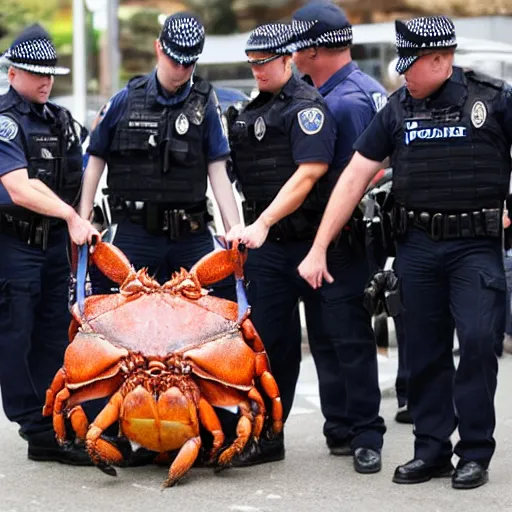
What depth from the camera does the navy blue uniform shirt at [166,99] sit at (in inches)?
247

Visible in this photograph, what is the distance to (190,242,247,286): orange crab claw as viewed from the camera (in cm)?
595

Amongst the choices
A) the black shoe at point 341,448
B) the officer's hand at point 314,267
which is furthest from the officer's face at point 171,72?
the black shoe at point 341,448

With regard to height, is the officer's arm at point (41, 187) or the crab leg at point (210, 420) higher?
the officer's arm at point (41, 187)

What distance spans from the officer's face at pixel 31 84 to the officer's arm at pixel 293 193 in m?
1.16

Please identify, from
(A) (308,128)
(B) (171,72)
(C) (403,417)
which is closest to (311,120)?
(A) (308,128)

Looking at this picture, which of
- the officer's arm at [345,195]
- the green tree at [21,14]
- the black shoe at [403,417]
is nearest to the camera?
the officer's arm at [345,195]

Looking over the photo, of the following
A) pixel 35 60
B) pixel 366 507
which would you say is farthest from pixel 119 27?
pixel 366 507

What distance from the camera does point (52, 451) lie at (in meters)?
6.40

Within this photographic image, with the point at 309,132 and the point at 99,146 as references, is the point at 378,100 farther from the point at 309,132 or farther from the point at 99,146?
the point at 99,146

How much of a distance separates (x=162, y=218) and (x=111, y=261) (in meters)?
0.39

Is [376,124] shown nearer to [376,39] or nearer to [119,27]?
[376,39]

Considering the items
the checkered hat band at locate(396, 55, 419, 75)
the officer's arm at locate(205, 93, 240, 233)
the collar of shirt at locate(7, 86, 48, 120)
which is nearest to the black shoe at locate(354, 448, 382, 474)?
the officer's arm at locate(205, 93, 240, 233)

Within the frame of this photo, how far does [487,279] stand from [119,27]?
15.4m

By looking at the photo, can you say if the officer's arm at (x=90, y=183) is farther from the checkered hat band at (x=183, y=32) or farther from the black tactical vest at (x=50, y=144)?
the checkered hat band at (x=183, y=32)
